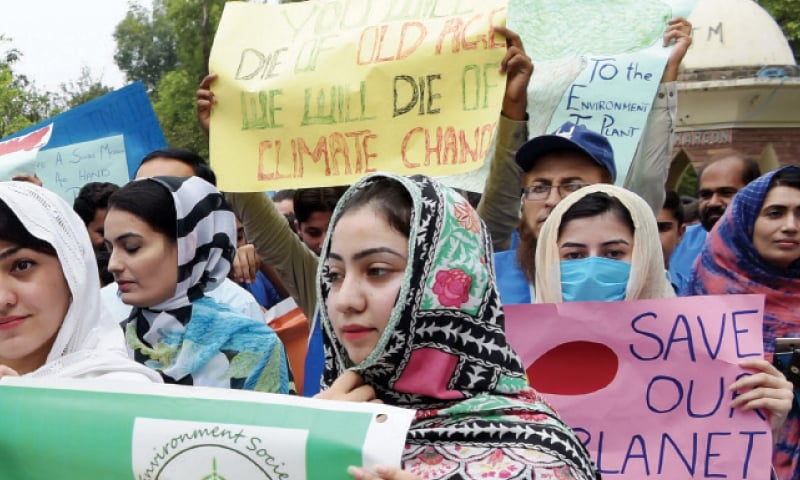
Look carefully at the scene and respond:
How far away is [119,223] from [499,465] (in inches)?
66.9

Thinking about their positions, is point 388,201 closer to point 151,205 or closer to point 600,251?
point 600,251

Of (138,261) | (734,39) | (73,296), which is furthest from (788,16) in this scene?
(73,296)

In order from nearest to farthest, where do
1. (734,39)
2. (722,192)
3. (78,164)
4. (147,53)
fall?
(722,192) < (78,164) < (734,39) < (147,53)

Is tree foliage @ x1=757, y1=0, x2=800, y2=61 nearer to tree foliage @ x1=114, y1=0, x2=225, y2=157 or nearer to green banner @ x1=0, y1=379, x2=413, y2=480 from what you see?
tree foliage @ x1=114, y1=0, x2=225, y2=157

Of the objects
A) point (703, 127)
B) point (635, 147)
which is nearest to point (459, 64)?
point (635, 147)

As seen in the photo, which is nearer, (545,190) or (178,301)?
(178,301)

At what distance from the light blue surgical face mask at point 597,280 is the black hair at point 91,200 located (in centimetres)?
270

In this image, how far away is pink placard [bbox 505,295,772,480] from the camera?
2.69 meters

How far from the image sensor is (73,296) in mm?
2453

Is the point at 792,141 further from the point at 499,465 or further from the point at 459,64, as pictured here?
the point at 499,465

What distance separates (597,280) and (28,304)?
1.49 meters

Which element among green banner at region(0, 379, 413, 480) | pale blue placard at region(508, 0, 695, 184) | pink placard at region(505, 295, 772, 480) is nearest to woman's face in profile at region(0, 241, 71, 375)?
green banner at region(0, 379, 413, 480)

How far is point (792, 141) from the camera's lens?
13203 millimetres

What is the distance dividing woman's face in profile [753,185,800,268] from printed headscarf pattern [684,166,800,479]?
19 mm
